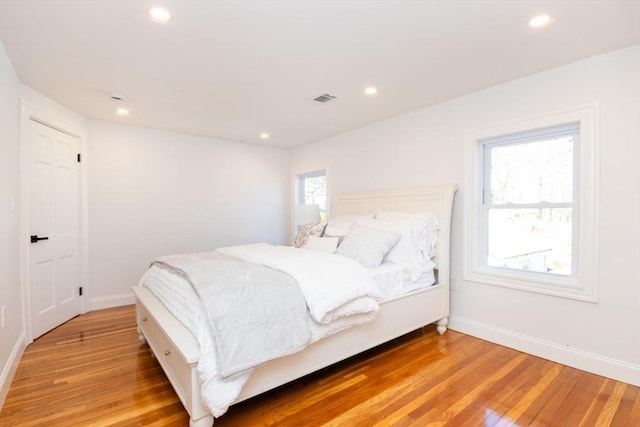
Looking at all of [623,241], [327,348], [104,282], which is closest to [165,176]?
[104,282]

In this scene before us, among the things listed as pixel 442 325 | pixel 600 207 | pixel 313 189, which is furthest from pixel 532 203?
pixel 313 189

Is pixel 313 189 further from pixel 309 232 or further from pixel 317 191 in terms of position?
pixel 309 232

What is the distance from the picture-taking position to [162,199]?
4254 millimetres

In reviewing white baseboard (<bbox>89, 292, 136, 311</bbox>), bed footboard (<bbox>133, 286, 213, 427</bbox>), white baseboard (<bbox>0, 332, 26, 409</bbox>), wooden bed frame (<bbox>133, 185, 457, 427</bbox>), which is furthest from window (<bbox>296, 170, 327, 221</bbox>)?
white baseboard (<bbox>0, 332, 26, 409</bbox>)

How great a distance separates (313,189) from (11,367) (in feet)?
13.4

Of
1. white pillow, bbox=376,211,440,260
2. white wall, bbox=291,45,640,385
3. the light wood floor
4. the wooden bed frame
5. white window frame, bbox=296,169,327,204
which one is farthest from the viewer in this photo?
white window frame, bbox=296,169,327,204

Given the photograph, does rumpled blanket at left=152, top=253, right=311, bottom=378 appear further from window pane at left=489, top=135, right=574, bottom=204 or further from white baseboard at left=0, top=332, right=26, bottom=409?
window pane at left=489, top=135, right=574, bottom=204

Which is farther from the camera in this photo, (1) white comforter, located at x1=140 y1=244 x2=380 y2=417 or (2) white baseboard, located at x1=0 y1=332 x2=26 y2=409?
(2) white baseboard, located at x1=0 y1=332 x2=26 y2=409

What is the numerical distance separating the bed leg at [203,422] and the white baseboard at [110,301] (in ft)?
9.80

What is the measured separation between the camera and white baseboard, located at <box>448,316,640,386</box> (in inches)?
85.6

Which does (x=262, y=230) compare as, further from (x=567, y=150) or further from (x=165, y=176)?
(x=567, y=150)

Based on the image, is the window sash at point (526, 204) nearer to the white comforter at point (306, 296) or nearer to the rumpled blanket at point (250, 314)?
the white comforter at point (306, 296)

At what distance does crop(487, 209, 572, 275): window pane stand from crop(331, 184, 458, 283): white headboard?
0.44 metres

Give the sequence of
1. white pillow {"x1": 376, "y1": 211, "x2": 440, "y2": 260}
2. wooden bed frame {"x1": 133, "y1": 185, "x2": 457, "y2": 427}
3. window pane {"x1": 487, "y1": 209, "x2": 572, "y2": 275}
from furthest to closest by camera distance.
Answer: white pillow {"x1": 376, "y1": 211, "x2": 440, "y2": 260} < window pane {"x1": 487, "y1": 209, "x2": 572, "y2": 275} < wooden bed frame {"x1": 133, "y1": 185, "x2": 457, "y2": 427}
